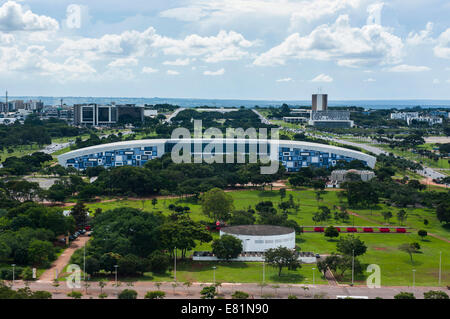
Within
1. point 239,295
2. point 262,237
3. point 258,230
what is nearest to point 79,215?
point 258,230

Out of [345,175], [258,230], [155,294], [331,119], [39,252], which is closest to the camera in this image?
[155,294]

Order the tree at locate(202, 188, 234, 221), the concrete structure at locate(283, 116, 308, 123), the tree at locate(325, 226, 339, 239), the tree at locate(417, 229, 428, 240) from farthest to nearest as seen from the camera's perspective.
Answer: the concrete structure at locate(283, 116, 308, 123) → the tree at locate(202, 188, 234, 221) → the tree at locate(417, 229, 428, 240) → the tree at locate(325, 226, 339, 239)

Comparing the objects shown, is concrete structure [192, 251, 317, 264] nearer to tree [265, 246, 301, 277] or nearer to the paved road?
tree [265, 246, 301, 277]

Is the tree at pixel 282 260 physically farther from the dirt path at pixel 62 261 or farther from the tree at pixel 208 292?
the dirt path at pixel 62 261

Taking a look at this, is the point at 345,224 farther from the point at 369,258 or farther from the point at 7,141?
the point at 7,141

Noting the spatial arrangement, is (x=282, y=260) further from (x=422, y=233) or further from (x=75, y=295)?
(x=422, y=233)

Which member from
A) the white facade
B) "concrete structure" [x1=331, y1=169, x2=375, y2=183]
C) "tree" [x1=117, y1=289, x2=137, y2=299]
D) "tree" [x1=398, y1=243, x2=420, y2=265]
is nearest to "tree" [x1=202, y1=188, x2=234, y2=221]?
the white facade
